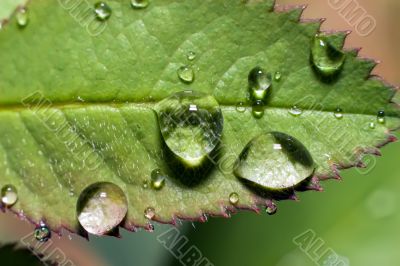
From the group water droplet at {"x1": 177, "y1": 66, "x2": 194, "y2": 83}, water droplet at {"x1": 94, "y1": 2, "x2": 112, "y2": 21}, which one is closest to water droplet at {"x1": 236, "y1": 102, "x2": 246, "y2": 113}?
water droplet at {"x1": 177, "y1": 66, "x2": 194, "y2": 83}

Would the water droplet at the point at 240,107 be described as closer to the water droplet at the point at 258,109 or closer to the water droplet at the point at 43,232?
the water droplet at the point at 258,109

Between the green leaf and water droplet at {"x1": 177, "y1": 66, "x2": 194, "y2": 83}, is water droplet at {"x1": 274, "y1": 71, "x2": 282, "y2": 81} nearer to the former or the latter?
the green leaf

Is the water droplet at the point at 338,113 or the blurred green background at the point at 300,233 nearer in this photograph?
the water droplet at the point at 338,113

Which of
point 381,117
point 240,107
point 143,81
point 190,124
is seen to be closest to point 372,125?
point 381,117

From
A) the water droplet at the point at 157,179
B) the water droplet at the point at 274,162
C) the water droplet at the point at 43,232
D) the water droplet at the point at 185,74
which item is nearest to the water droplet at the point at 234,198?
the water droplet at the point at 274,162

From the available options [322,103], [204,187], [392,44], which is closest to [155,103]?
[204,187]

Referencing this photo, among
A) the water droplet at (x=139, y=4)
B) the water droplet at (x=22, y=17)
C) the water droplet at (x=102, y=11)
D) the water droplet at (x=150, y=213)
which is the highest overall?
the water droplet at (x=139, y=4)

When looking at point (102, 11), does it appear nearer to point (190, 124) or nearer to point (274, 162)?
point (190, 124)
